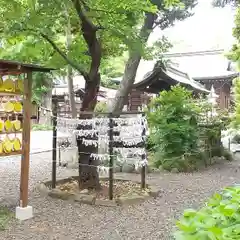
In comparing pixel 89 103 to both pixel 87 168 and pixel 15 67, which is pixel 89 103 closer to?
pixel 87 168

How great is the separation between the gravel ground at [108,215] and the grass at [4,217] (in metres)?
0.10

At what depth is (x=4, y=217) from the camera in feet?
16.6

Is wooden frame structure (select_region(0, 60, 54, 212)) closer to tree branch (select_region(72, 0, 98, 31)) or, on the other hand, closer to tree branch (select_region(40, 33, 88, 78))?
tree branch (select_region(40, 33, 88, 78))

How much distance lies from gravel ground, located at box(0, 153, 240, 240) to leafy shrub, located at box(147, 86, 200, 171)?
1.46 metres

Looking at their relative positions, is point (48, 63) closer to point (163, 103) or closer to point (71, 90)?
point (71, 90)

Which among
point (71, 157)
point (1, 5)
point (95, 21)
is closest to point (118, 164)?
point (71, 157)

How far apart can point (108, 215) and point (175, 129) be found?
4.58 metres

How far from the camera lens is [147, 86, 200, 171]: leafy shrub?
9.57 metres

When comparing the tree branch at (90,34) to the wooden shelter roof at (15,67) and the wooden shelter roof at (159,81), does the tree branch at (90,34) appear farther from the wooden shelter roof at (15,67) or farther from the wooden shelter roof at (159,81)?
the wooden shelter roof at (159,81)

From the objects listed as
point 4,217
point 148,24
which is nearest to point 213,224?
point 4,217

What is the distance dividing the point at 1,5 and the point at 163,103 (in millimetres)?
5231

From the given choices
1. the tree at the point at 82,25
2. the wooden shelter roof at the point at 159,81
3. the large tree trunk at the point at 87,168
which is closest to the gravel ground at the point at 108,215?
the large tree trunk at the point at 87,168

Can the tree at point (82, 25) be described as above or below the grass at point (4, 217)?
above

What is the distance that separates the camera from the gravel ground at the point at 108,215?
4.55 meters
